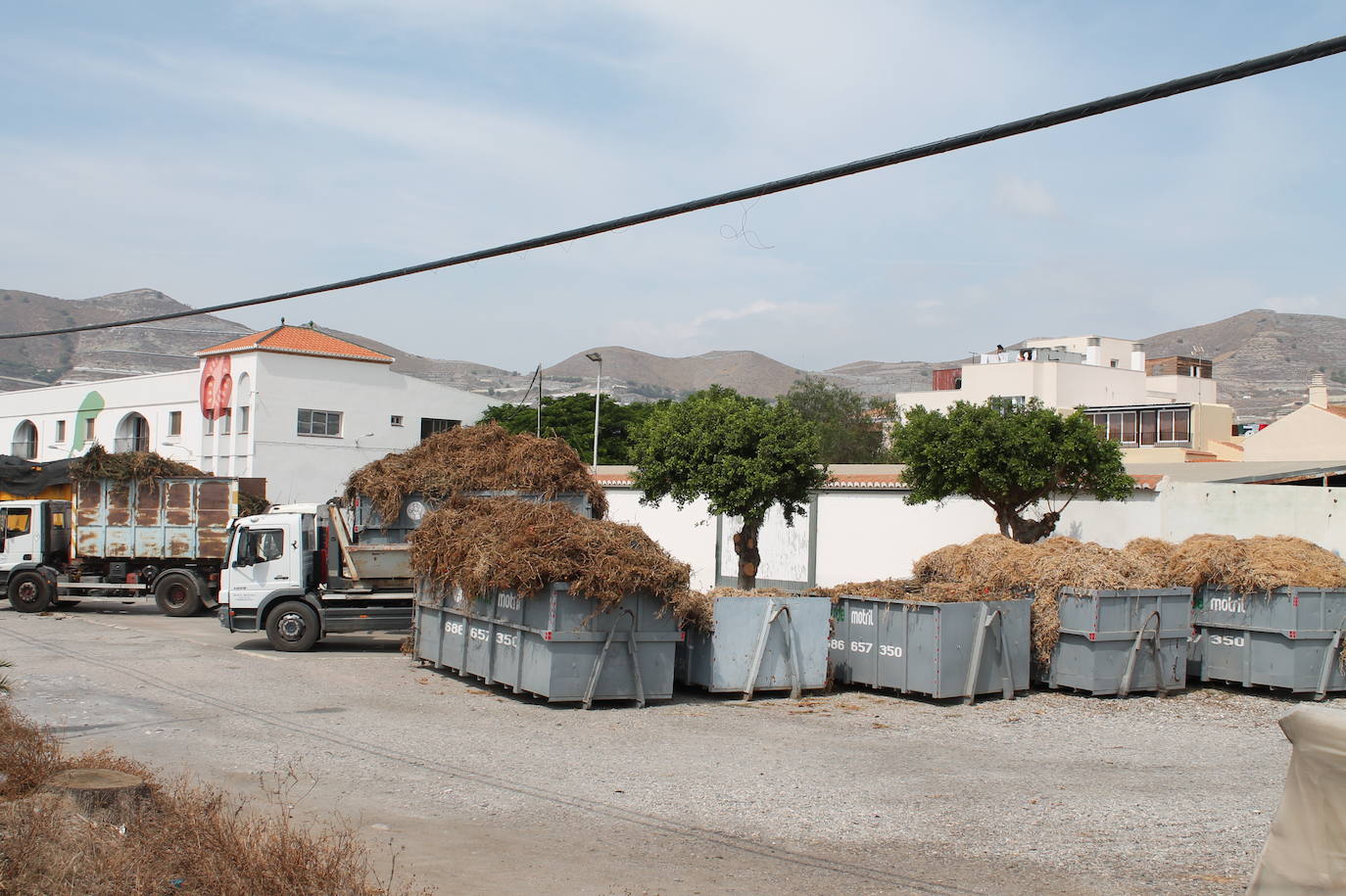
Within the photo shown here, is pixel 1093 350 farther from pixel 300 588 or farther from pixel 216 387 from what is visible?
pixel 300 588

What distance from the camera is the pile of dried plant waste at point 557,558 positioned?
13.7 metres

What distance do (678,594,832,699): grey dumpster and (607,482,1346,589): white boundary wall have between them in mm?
9546

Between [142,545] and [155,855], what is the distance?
67.9ft

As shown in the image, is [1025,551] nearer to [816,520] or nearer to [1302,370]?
[816,520]

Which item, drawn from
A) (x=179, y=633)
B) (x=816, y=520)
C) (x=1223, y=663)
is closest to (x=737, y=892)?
(x=1223, y=663)

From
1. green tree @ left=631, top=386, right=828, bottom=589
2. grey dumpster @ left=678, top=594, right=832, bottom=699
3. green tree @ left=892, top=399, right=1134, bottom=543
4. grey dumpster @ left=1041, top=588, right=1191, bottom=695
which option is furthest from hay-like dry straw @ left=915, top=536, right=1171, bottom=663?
green tree @ left=631, top=386, right=828, bottom=589

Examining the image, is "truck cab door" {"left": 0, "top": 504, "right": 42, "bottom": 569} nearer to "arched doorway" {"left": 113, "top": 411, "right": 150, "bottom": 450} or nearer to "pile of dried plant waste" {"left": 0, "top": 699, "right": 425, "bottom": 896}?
"pile of dried plant waste" {"left": 0, "top": 699, "right": 425, "bottom": 896}

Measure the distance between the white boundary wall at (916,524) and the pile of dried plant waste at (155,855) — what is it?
18.6 metres

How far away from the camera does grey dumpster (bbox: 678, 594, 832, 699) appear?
1494cm

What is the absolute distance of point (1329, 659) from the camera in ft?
51.8

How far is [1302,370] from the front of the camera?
195 meters

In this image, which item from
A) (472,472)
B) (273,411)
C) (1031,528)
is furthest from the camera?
(273,411)

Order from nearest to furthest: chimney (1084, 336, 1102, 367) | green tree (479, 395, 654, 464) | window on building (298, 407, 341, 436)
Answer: window on building (298, 407, 341, 436), green tree (479, 395, 654, 464), chimney (1084, 336, 1102, 367)

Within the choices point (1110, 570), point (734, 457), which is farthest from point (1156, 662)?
point (734, 457)
